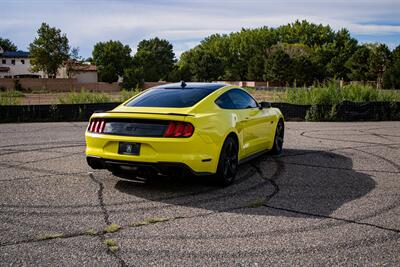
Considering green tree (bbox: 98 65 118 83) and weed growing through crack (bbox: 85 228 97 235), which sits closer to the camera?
weed growing through crack (bbox: 85 228 97 235)

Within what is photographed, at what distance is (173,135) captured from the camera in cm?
556

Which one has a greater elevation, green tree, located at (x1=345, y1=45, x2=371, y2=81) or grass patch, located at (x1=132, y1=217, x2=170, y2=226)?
green tree, located at (x1=345, y1=45, x2=371, y2=81)

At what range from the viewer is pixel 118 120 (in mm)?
5836

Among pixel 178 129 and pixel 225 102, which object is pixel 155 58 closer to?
pixel 225 102

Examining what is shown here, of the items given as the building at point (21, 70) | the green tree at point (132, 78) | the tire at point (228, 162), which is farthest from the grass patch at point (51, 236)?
the building at point (21, 70)

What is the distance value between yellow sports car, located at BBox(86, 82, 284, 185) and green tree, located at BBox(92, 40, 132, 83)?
234 feet

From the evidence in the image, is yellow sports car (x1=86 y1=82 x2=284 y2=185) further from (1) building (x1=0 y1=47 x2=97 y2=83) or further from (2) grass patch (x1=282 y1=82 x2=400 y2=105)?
(1) building (x1=0 y1=47 x2=97 y2=83)

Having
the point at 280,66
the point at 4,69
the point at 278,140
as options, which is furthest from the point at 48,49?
the point at 278,140

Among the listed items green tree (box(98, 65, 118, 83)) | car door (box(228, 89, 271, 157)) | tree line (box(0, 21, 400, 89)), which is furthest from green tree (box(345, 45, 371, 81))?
car door (box(228, 89, 271, 157))

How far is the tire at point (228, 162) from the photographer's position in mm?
5992

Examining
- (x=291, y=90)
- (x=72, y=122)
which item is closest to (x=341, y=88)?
(x=291, y=90)

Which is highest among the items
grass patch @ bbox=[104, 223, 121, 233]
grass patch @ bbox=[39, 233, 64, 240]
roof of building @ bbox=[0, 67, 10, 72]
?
roof of building @ bbox=[0, 67, 10, 72]

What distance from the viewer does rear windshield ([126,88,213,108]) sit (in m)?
6.32

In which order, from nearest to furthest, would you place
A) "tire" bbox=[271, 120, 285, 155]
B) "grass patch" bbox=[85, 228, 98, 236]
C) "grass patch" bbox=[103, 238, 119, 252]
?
"grass patch" bbox=[103, 238, 119, 252] < "grass patch" bbox=[85, 228, 98, 236] < "tire" bbox=[271, 120, 285, 155]
